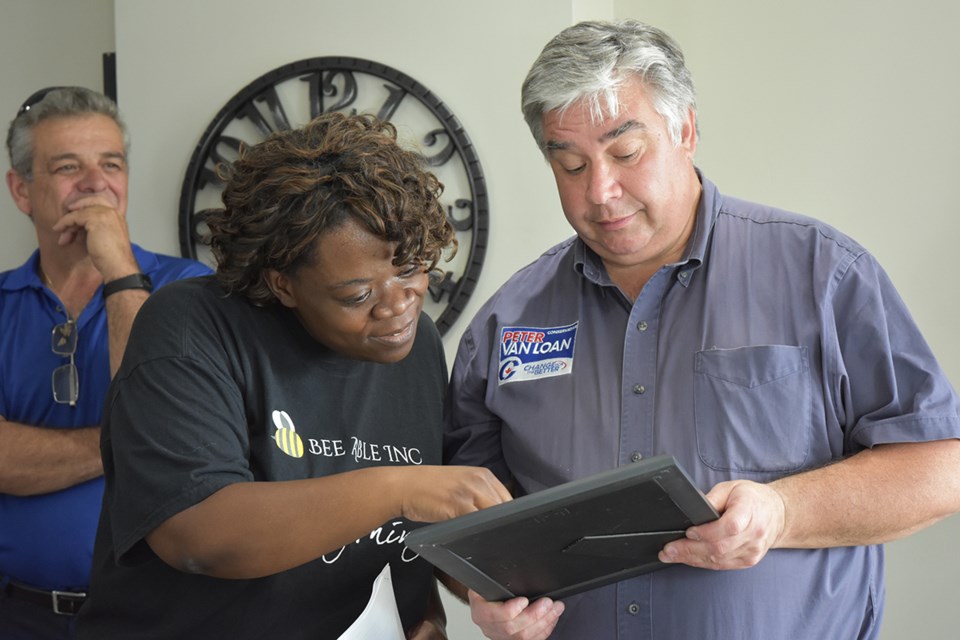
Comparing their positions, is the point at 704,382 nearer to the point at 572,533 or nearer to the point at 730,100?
the point at 572,533

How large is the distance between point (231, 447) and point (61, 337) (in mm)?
1060

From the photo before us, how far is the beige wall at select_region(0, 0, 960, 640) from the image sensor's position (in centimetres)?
262

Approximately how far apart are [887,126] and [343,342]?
5.76ft

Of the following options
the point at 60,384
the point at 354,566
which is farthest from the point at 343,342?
the point at 60,384

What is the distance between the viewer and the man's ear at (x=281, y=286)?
4.91 ft

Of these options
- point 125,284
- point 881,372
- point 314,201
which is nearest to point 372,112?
point 125,284

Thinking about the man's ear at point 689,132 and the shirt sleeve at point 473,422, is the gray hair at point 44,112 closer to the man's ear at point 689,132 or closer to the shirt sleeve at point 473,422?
the shirt sleeve at point 473,422

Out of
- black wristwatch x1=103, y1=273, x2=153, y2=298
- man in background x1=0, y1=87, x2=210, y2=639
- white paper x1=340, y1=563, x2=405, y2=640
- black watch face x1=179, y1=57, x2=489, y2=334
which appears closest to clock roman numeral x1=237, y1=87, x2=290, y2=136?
black watch face x1=179, y1=57, x2=489, y2=334

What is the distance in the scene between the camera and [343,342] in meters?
1.50

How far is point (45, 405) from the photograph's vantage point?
2.24 m

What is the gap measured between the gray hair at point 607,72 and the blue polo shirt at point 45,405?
1143 millimetres

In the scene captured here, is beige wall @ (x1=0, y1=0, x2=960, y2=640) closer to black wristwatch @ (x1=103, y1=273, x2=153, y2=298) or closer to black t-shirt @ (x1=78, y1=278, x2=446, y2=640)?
black wristwatch @ (x1=103, y1=273, x2=153, y2=298)

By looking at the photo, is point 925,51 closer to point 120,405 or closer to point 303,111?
point 303,111

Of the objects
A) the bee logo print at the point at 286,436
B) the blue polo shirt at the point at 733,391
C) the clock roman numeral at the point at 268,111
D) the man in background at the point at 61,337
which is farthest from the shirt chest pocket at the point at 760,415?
the clock roman numeral at the point at 268,111
